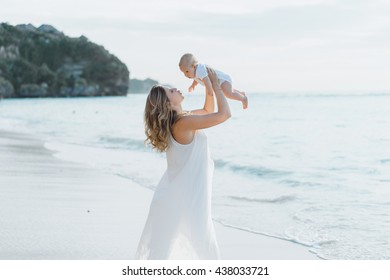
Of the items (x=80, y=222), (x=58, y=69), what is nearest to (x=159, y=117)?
(x=80, y=222)

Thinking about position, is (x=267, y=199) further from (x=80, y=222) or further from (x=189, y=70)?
(x=189, y=70)

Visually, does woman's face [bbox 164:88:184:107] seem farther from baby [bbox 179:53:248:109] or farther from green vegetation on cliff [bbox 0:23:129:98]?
green vegetation on cliff [bbox 0:23:129:98]

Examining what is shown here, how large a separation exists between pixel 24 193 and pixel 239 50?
2493cm

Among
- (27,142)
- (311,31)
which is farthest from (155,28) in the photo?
(311,31)

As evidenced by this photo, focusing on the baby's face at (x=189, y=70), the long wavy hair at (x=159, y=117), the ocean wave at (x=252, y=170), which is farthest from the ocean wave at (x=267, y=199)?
the baby's face at (x=189, y=70)

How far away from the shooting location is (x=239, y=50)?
32406 millimetres

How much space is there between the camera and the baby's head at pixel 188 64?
3.87m

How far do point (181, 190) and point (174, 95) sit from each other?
574 mm

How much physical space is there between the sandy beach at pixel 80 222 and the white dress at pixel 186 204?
1665 millimetres

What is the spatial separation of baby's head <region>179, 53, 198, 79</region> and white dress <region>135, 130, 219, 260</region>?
1.21 ft

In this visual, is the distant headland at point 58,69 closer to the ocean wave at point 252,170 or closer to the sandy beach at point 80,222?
the ocean wave at point 252,170

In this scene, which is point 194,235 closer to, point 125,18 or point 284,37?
point 125,18

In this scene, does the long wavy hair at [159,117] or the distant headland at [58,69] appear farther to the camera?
the distant headland at [58,69]

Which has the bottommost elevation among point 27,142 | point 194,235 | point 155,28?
point 27,142
